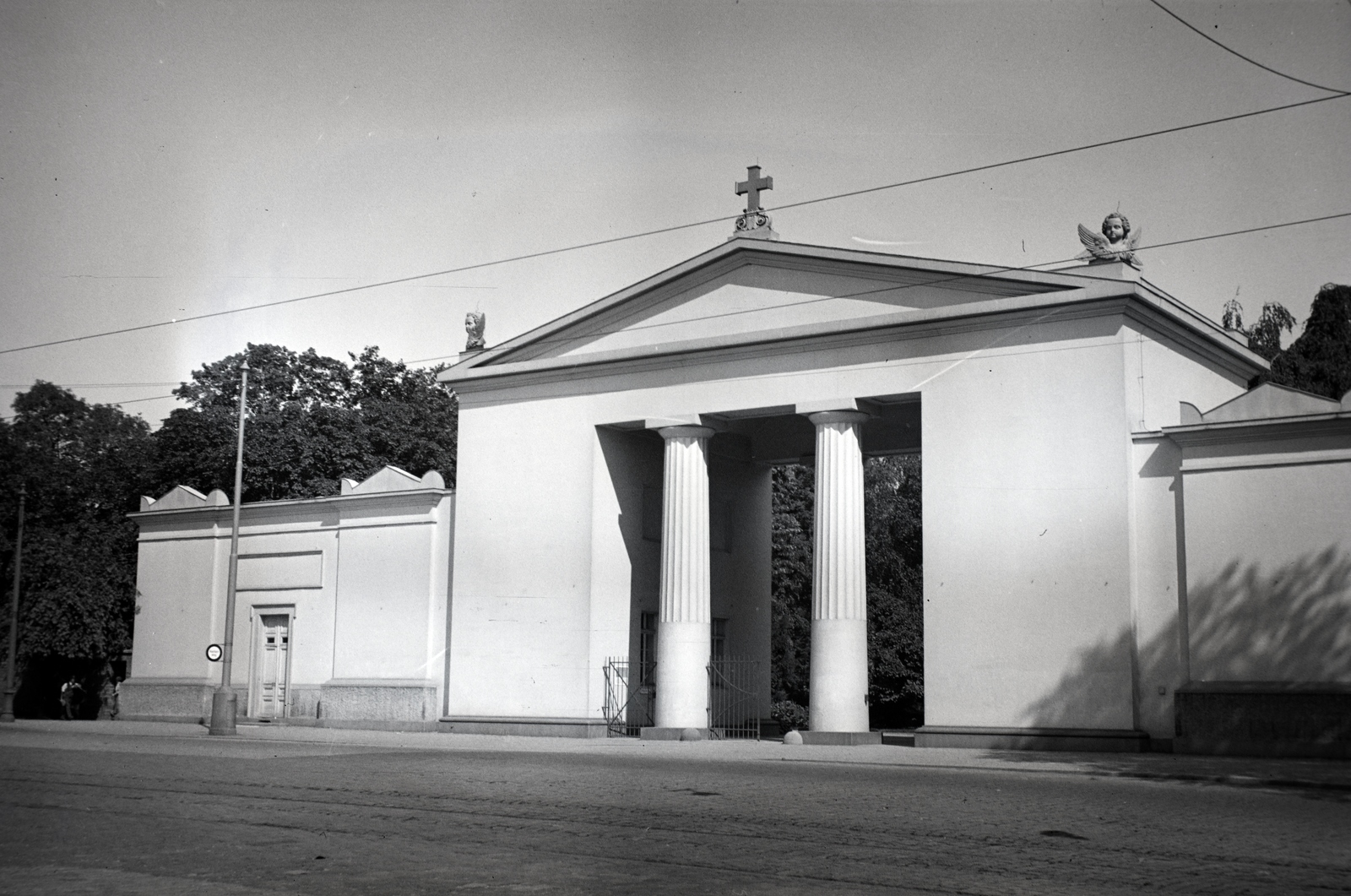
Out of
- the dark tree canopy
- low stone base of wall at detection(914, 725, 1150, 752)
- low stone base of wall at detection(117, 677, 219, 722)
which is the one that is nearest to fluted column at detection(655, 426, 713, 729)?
low stone base of wall at detection(914, 725, 1150, 752)

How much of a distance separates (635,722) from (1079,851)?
2193cm

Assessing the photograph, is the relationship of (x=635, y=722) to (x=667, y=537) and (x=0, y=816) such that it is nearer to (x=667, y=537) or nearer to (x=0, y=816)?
(x=667, y=537)

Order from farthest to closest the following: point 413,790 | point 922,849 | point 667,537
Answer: point 667,537
point 413,790
point 922,849

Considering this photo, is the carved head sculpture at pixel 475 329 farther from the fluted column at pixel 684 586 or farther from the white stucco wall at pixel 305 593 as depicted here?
the fluted column at pixel 684 586

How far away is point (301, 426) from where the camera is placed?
54.2 meters

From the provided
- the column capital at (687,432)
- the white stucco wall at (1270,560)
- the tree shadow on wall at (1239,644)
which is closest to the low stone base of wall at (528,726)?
the column capital at (687,432)

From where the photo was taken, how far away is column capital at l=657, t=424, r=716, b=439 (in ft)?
102

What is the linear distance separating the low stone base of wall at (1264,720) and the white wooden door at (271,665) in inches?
912

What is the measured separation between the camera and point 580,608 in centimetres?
3197

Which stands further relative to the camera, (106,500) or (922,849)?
(106,500)

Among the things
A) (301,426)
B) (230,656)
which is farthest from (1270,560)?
(301,426)

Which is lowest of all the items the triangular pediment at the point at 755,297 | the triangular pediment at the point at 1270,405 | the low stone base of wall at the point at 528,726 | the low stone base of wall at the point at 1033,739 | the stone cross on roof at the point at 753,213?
the low stone base of wall at the point at 528,726

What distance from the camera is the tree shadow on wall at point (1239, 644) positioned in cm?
2352

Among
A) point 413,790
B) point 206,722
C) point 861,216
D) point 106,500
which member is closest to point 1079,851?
point 413,790
